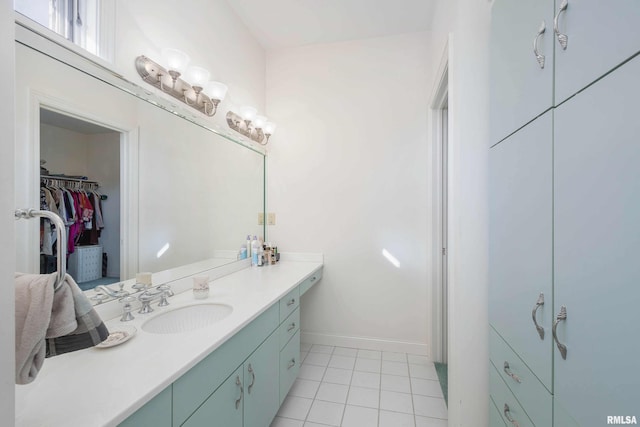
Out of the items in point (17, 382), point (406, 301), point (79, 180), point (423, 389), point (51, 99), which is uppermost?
point (51, 99)

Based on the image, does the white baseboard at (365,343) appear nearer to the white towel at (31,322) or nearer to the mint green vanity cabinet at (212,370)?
the mint green vanity cabinet at (212,370)

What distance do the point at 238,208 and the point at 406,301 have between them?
1.69m

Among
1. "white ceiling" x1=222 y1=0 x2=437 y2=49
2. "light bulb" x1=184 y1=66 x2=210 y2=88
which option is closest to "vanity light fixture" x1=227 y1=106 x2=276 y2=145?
"light bulb" x1=184 y1=66 x2=210 y2=88

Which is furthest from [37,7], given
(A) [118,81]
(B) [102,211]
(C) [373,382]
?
(C) [373,382]

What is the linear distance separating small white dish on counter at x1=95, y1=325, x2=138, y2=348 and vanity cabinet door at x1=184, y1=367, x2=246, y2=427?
365 millimetres

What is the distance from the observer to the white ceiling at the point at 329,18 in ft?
6.81

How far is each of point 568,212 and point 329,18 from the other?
7.51 ft

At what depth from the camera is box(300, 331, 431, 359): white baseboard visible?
239 cm

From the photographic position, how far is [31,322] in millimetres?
530

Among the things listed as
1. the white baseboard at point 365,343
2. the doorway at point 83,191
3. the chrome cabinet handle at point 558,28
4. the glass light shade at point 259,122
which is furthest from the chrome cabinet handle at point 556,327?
the glass light shade at point 259,122

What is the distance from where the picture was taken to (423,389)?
6.34 feet

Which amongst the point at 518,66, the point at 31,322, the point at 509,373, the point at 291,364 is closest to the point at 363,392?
the point at 291,364

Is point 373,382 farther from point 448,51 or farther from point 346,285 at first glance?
point 448,51

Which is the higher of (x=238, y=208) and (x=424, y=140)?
(x=424, y=140)
